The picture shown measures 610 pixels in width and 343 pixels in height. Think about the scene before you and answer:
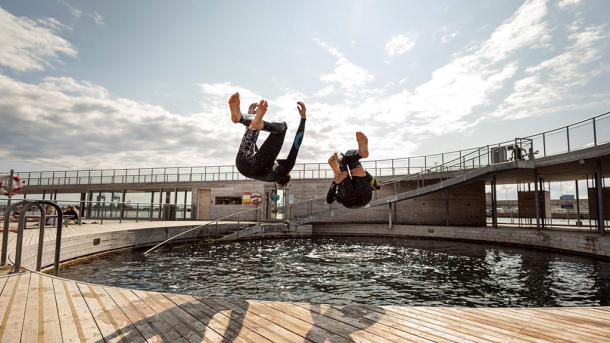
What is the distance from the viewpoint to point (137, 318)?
3047 millimetres

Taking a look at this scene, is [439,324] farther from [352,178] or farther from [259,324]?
[352,178]

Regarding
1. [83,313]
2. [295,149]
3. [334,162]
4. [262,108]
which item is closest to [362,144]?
[334,162]

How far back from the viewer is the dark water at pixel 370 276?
21.4ft

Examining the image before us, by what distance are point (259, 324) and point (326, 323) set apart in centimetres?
65

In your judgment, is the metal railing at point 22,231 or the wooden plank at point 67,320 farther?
the metal railing at point 22,231

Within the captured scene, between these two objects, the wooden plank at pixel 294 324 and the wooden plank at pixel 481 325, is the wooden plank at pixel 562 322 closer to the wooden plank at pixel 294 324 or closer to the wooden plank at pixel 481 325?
the wooden plank at pixel 481 325

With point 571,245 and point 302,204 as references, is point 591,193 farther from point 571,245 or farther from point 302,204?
point 302,204

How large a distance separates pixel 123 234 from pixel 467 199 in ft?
68.4

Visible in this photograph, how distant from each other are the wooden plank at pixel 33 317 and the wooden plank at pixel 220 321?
122cm

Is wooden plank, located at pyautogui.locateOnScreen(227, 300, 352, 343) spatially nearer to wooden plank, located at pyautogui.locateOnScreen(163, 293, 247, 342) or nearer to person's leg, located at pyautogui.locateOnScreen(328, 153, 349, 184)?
wooden plank, located at pyautogui.locateOnScreen(163, 293, 247, 342)

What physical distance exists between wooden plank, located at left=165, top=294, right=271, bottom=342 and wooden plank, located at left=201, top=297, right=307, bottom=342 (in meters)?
0.06

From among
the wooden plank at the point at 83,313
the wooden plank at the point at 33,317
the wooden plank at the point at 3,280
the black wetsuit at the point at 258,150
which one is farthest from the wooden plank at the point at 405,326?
the wooden plank at the point at 3,280

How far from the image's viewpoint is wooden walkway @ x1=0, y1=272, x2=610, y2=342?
8.84ft


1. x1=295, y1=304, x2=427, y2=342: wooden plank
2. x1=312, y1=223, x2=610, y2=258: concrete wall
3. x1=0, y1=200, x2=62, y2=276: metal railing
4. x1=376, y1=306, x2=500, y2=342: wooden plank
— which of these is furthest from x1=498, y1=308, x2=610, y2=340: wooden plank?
x1=312, y1=223, x2=610, y2=258: concrete wall
